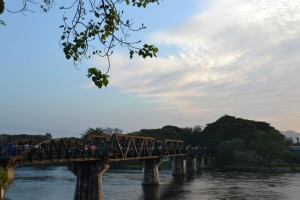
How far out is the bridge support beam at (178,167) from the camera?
366ft

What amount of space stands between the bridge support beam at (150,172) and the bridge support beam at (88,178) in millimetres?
30089

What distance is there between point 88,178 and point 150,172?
32.7m

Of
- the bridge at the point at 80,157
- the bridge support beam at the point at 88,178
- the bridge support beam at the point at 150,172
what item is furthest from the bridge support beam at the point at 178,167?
the bridge support beam at the point at 88,178

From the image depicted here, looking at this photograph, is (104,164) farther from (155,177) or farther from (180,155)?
(180,155)

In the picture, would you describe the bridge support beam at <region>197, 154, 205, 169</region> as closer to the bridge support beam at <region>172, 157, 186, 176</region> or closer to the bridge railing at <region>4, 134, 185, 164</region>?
the bridge support beam at <region>172, 157, 186, 176</region>

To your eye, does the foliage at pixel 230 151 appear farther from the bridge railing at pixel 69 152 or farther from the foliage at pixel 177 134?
the bridge railing at pixel 69 152

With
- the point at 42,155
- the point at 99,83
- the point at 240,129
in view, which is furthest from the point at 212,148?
the point at 99,83

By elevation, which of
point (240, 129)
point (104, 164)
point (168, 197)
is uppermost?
point (240, 129)

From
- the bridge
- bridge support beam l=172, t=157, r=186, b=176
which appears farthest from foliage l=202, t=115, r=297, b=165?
the bridge

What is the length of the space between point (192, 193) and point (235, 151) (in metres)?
67.0

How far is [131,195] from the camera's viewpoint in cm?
6359

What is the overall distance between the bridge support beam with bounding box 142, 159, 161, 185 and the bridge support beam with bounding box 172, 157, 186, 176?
2793cm

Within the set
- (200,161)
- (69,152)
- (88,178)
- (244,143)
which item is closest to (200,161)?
(200,161)

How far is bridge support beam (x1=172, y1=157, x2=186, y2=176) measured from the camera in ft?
366
